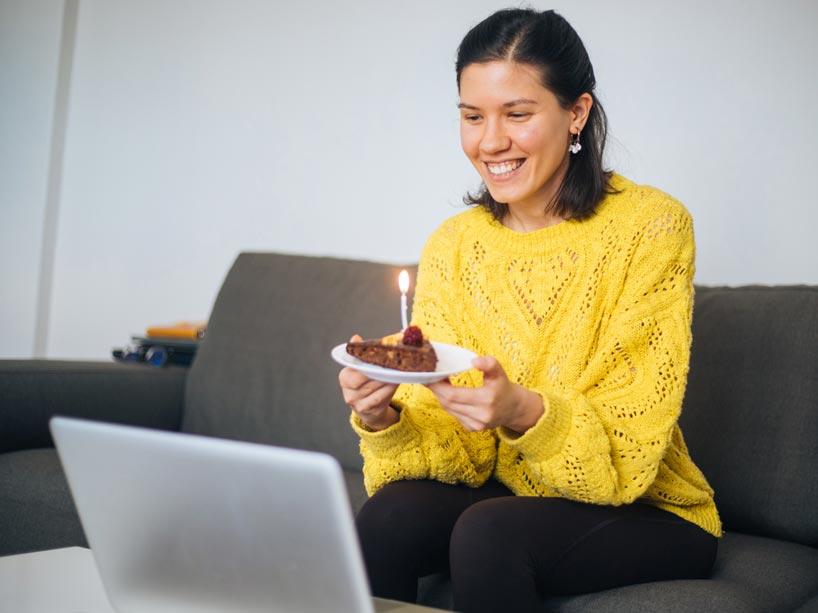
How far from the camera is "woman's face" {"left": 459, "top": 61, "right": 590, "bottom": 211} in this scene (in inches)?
63.0

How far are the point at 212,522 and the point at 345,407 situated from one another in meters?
1.34

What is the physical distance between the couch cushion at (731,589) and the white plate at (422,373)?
39cm

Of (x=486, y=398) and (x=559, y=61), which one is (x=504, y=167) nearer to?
(x=559, y=61)

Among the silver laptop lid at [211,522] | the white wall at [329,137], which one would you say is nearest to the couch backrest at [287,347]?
the white wall at [329,137]

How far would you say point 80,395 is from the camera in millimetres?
2352

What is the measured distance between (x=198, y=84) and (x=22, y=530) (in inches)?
76.4

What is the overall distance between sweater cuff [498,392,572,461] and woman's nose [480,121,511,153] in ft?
1.51

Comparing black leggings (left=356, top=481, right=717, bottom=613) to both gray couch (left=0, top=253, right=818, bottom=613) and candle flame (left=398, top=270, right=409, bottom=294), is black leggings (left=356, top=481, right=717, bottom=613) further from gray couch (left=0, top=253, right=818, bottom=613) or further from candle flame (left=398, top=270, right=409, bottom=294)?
candle flame (left=398, top=270, right=409, bottom=294)

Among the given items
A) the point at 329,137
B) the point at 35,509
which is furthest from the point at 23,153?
the point at 35,509

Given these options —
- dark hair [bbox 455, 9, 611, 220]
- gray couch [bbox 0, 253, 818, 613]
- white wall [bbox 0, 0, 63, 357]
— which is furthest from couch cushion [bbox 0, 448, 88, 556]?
white wall [bbox 0, 0, 63, 357]

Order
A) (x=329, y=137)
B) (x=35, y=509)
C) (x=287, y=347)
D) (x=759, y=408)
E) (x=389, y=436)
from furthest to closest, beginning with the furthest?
(x=329, y=137) → (x=287, y=347) → (x=35, y=509) → (x=759, y=408) → (x=389, y=436)

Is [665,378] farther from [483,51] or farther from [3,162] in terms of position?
[3,162]

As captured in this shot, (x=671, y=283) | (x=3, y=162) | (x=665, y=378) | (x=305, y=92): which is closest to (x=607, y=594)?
(x=665, y=378)

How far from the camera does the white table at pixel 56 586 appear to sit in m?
1.15
